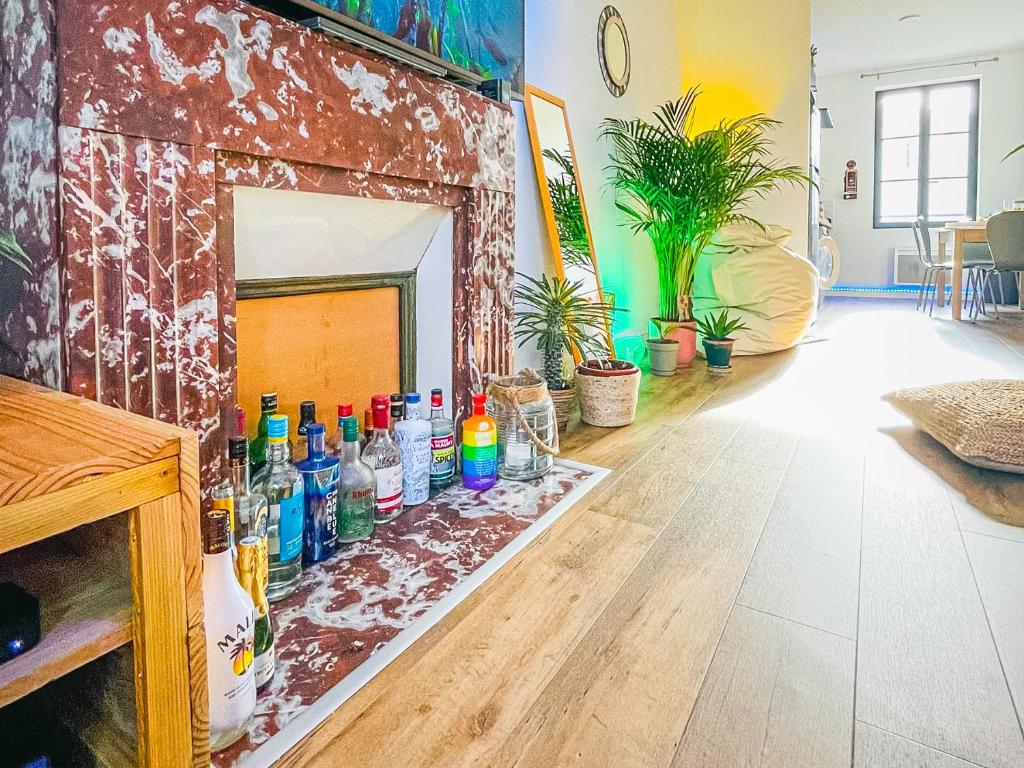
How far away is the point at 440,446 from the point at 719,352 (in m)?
2.23

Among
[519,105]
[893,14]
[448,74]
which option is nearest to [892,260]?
[893,14]

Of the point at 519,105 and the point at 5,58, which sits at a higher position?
the point at 519,105

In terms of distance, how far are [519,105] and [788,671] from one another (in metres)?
2.18

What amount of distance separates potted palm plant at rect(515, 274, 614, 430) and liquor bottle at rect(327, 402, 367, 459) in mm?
982

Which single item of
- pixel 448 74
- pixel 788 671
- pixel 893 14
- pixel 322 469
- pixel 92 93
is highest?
pixel 893 14

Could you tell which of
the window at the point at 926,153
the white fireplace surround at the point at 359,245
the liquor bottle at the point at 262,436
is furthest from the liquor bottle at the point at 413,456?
the window at the point at 926,153

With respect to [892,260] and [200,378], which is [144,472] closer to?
[200,378]

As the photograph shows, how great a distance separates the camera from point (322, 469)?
4.74 feet

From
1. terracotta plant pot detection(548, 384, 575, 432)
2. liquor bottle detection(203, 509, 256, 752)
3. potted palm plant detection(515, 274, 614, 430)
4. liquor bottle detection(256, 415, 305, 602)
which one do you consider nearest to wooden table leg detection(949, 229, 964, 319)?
potted palm plant detection(515, 274, 614, 430)

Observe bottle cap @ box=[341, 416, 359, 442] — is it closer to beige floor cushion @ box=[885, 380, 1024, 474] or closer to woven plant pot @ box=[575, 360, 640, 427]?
woven plant pot @ box=[575, 360, 640, 427]

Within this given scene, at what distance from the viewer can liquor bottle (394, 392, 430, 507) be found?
1.74 m

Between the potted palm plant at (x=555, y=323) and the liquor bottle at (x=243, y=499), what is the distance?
140 centimetres

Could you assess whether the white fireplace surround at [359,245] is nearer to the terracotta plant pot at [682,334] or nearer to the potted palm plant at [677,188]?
the potted palm plant at [677,188]

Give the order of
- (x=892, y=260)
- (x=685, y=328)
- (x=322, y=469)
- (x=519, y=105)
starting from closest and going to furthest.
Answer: (x=322, y=469), (x=519, y=105), (x=685, y=328), (x=892, y=260)
